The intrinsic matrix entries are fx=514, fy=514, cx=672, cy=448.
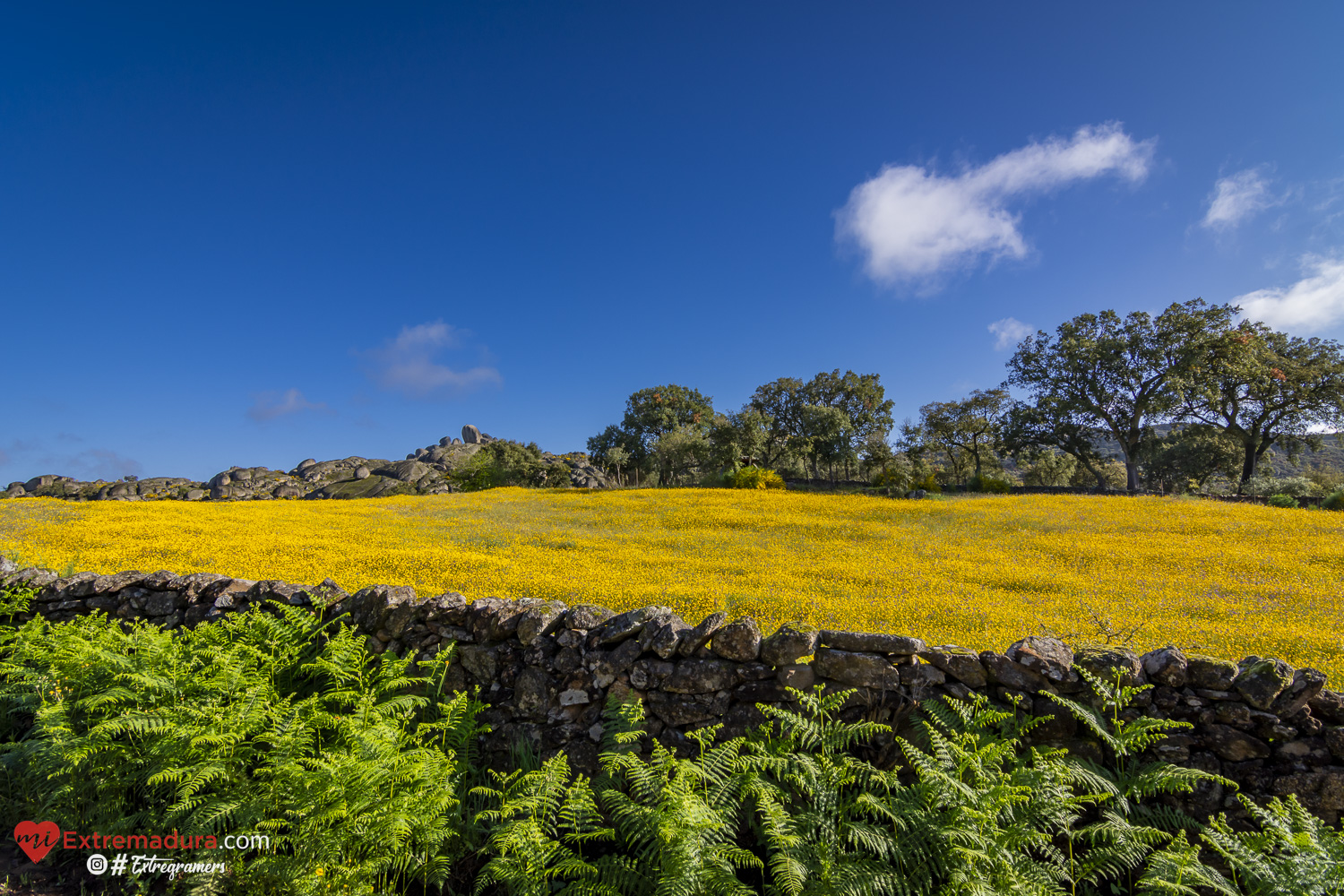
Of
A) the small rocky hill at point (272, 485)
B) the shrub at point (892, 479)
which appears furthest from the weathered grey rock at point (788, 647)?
the small rocky hill at point (272, 485)

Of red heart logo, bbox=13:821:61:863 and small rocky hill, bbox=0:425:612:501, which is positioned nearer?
red heart logo, bbox=13:821:61:863

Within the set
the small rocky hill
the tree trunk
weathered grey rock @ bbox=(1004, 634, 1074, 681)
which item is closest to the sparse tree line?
the tree trunk

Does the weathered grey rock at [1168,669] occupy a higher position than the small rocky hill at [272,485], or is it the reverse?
the small rocky hill at [272,485]

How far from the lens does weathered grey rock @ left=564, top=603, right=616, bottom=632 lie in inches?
217

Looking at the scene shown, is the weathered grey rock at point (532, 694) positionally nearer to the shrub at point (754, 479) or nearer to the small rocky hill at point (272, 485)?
the shrub at point (754, 479)

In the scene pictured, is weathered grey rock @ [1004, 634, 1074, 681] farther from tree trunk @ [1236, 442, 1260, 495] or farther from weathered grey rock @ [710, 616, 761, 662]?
tree trunk @ [1236, 442, 1260, 495]

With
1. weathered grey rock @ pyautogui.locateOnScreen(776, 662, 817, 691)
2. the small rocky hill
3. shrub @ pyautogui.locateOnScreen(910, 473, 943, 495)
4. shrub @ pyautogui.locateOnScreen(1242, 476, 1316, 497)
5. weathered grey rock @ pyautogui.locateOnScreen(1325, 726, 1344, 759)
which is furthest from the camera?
the small rocky hill

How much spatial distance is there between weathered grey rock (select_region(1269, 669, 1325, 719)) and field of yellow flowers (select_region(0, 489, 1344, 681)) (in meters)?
2.28

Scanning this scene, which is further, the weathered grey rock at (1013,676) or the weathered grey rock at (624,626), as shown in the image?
the weathered grey rock at (624,626)

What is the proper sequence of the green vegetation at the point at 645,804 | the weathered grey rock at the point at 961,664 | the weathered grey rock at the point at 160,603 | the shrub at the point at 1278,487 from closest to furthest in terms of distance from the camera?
the green vegetation at the point at 645,804, the weathered grey rock at the point at 961,664, the weathered grey rock at the point at 160,603, the shrub at the point at 1278,487

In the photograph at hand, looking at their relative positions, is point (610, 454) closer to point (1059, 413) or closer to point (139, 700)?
point (1059, 413)

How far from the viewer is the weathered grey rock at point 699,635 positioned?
5027 mm

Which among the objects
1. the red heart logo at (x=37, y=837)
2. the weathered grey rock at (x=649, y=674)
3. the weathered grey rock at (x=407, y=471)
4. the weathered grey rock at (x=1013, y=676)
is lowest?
the red heart logo at (x=37, y=837)

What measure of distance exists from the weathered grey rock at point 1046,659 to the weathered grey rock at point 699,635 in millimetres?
2563
